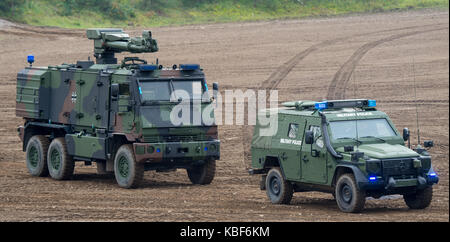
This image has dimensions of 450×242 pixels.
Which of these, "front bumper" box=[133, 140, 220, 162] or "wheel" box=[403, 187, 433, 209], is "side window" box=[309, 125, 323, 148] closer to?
"wheel" box=[403, 187, 433, 209]

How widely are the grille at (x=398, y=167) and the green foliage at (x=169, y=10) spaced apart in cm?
2692

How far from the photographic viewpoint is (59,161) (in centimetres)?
2123

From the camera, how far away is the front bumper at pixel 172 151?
18.8 metres

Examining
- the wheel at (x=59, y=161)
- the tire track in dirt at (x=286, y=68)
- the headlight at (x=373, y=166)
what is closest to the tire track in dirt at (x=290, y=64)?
the tire track in dirt at (x=286, y=68)

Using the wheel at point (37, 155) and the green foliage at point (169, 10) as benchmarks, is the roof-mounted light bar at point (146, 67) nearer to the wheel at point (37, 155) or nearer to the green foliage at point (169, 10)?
the wheel at point (37, 155)

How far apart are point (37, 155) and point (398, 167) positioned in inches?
382

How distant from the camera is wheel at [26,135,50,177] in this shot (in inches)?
852

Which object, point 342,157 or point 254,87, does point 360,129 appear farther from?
point 254,87

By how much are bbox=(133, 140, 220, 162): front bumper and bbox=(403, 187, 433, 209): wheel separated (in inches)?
190

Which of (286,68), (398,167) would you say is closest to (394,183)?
(398,167)

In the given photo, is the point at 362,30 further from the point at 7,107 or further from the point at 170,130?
the point at 170,130

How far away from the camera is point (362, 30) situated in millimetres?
38500

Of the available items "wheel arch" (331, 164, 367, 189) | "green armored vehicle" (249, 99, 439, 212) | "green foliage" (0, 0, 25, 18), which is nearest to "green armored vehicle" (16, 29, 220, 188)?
"green armored vehicle" (249, 99, 439, 212)

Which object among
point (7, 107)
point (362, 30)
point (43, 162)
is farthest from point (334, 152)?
point (362, 30)
